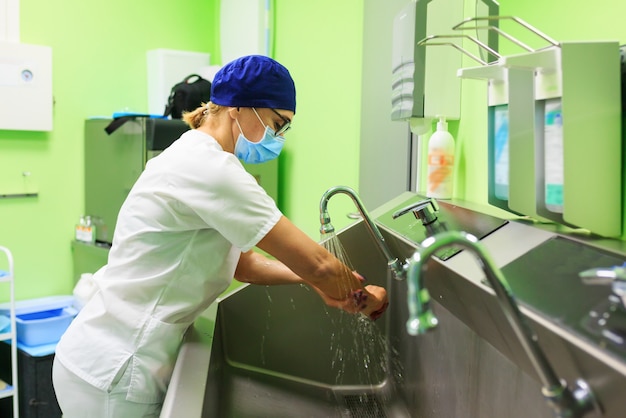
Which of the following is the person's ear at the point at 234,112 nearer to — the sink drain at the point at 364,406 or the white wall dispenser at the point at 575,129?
the white wall dispenser at the point at 575,129

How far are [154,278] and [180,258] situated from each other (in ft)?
0.22

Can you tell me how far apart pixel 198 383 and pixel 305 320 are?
0.59 metres

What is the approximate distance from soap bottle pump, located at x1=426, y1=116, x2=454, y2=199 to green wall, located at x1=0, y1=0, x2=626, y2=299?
36.6 inches

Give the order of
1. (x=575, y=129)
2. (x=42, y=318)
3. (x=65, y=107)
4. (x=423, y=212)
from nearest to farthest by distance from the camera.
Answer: (x=575, y=129) < (x=423, y=212) < (x=42, y=318) < (x=65, y=107)

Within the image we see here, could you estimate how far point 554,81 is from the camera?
937mm

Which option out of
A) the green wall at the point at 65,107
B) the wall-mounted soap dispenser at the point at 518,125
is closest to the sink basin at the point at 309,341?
the wall-mounted soap dispenser at the point at 518,125

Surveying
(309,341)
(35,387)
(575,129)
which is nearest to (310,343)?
(309,341)

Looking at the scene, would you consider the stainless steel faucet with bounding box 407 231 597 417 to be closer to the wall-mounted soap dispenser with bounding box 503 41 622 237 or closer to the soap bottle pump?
the wall-mounted soap dispenser with bounding box 503 41 622 237

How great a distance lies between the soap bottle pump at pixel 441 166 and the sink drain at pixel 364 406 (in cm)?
54

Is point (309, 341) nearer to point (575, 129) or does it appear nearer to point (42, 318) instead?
point (575, 129)

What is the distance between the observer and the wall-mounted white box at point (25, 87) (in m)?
2.75

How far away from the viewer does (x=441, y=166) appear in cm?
153

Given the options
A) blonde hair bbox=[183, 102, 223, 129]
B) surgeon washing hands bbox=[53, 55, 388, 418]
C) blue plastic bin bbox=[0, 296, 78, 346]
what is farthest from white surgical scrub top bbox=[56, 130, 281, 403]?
blue plastic bin bbox=[0, 296, 78, 346]

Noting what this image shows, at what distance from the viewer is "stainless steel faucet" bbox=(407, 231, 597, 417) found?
23.5 inches
